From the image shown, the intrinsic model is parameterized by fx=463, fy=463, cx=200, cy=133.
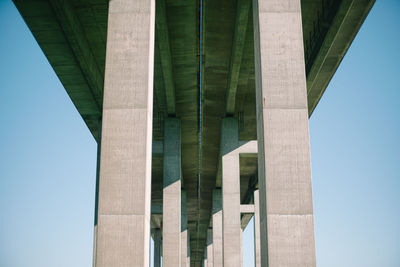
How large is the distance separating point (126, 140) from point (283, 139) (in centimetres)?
322

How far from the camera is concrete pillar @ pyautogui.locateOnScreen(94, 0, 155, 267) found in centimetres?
912

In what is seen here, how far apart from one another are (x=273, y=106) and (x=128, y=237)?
12.9ft

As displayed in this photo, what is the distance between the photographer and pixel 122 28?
33.6ft

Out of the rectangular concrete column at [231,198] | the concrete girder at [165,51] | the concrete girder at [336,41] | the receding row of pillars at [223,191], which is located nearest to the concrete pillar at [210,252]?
the rectangular concrete column at [231,198]

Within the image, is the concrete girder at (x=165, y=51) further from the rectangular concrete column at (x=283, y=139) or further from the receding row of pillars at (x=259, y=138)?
the rectangular concrete column at (x=283, y=139)

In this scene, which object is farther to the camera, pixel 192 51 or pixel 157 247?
pixel 157 247

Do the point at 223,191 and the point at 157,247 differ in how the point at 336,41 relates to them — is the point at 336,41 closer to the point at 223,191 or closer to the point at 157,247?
the point at 223,191

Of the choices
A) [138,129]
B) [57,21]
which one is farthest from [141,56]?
[57,21]

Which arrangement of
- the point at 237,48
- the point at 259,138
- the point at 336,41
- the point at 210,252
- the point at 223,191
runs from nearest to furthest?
the point at 259,138, the point at 336,41, the point at 237,48, the point at 223,191, the point at 210,252

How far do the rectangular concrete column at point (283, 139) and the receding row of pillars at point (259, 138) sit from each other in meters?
0.02

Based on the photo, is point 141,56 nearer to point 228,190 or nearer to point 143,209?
point 143,209

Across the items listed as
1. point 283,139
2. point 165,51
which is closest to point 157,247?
point 165,51

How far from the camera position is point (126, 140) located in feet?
31.4

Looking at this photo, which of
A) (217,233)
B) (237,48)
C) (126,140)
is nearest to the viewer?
(126,140)
